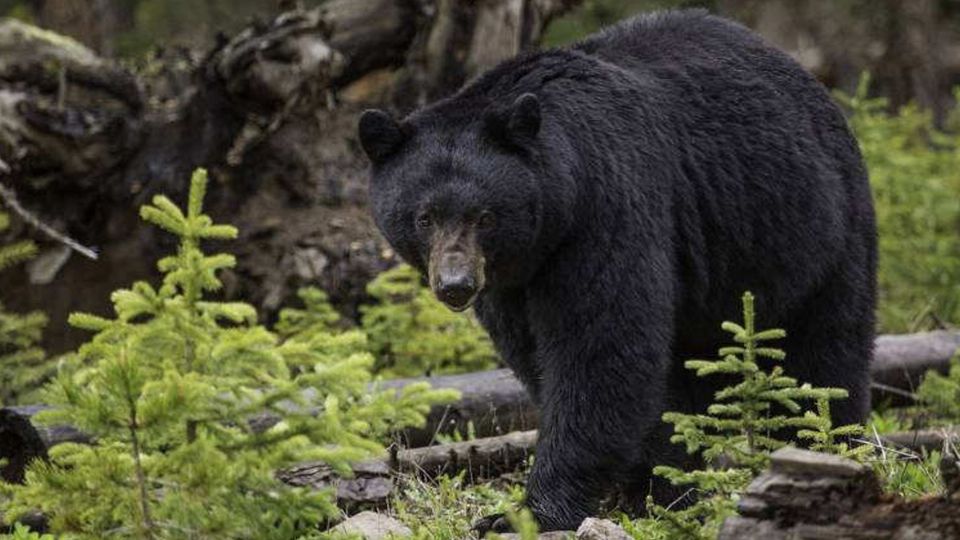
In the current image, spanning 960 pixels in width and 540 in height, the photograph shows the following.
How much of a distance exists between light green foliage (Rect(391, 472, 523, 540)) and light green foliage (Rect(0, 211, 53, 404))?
9.06 feet

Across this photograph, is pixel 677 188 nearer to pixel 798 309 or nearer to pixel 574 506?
pixel 798 309

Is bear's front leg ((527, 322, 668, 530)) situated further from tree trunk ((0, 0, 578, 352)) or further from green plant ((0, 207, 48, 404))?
tree trunk ((0, 0, 578, 352))

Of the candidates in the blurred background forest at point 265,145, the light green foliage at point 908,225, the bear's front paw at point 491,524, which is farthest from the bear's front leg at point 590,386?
the light green foliage at point 908,225

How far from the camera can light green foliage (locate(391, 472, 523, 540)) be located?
16.2ft

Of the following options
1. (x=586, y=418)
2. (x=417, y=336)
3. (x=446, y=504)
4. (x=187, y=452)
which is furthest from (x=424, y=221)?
(x=417, y=336)

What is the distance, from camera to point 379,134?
17.7 ft

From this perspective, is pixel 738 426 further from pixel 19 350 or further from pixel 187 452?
pixel 19 350

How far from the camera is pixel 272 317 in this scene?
8805mm

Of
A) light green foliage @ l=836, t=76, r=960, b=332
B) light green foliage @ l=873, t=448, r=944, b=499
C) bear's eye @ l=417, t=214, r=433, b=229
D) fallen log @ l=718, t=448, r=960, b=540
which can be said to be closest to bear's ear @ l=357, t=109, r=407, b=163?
bear's eye @ l=417, t=214, r=433, b=229

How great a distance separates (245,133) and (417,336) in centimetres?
178

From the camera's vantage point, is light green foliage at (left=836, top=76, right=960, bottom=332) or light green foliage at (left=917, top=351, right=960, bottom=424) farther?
light green foliage at (left=836, top=76, right=960, bottom=332)

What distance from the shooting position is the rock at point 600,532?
4.19 metres

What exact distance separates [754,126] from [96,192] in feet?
14.2

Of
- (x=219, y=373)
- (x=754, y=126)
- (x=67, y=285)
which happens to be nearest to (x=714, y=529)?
(x=219, y=373)
